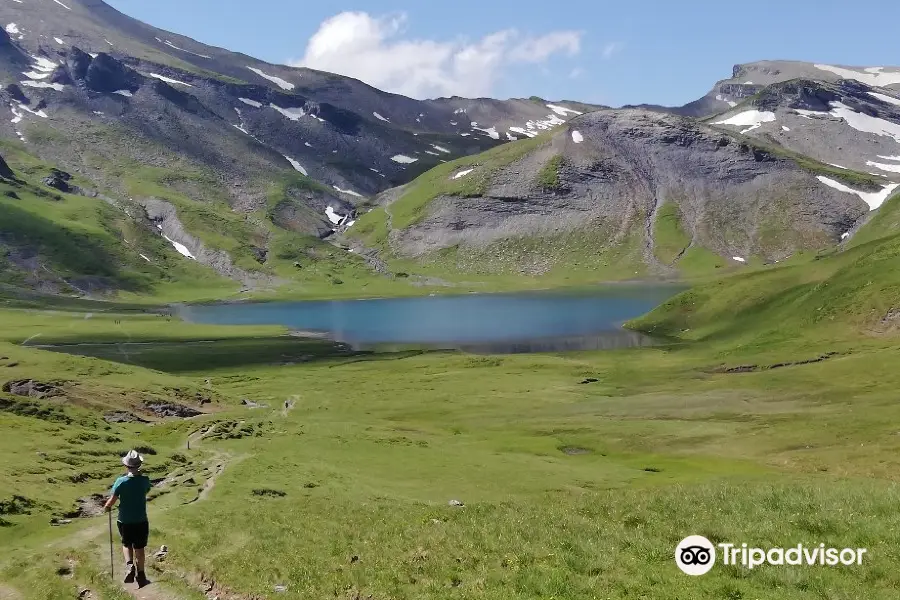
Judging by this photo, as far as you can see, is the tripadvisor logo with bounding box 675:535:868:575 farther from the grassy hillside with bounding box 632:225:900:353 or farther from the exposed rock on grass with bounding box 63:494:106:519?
the grassy hillside with bounding box 632:225:900:353

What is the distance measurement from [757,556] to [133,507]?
60.3 ft

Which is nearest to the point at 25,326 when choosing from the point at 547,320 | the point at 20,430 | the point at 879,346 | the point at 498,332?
the point at 498,332

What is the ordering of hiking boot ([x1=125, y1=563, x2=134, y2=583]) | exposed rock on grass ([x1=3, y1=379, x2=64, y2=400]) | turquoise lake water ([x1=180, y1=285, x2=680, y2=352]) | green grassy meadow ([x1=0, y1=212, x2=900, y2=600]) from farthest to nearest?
turquoise lake water ([x1=180, y1=285, x2=680, y2=352]) → exposed rock on grass ([x1=3, y1=379, x2=64, y2=400]) → hiking boot ([x1=125, y1=563, x2=134, y2=583]) → green grassy meadow ([x1=0, y1=212, x2=900, y2=600])

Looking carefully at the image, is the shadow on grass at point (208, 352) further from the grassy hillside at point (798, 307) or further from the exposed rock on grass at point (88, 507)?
the exposed rock on grass at point (88, 507)

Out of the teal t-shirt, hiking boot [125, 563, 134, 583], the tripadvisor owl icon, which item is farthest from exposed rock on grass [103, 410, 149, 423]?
the tripadvisor owl icon

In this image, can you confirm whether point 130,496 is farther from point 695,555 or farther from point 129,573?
point 695,555

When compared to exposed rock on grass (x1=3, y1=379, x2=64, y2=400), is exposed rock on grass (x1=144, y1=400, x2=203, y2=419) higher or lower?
lower

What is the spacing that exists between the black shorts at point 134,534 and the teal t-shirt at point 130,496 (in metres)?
0.16

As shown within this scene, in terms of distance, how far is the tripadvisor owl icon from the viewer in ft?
58.2

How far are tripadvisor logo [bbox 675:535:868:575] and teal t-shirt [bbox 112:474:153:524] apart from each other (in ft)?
53.1

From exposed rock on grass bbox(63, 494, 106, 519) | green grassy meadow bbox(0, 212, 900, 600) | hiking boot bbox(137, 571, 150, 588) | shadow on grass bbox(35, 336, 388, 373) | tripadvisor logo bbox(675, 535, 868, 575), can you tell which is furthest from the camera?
shadow on grass bbox(35, 336, 388, 373)

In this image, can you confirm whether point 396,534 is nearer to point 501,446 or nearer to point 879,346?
point 501,446

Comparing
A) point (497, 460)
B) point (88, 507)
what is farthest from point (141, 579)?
point (497, 460)

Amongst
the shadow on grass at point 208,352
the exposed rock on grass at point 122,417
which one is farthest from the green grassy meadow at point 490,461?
the shadow on grass at point 208,352
